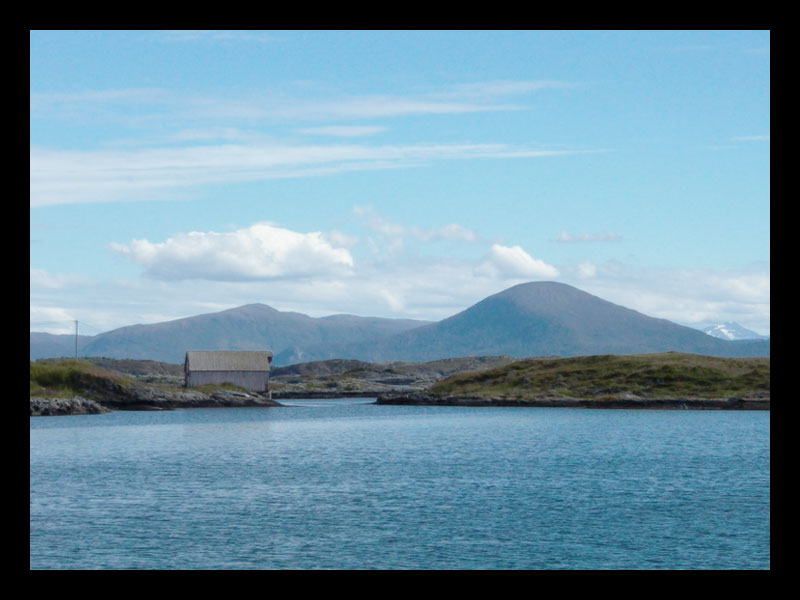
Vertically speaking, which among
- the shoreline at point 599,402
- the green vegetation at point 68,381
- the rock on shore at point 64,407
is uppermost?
the green vegetation at point 68,381

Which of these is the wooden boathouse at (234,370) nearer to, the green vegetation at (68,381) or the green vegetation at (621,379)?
the green vegetation at (68,381)

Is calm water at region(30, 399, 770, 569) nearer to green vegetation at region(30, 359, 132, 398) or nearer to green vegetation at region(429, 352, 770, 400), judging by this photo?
green vegetation at region(30, 359, 132, 398)

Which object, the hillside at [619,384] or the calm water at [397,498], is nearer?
the calm water at [397,498]

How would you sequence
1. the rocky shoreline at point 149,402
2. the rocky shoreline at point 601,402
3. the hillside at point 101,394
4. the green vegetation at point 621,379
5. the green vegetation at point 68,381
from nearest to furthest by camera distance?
1. the rocky shoreline at point 149,402
2. the hillside at point 101,394
3. the green vegetation at point 68,381
4. the rocky shoreline at point 601,402
5. the green vegetation at point 621,379

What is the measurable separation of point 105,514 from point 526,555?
75.6 feet

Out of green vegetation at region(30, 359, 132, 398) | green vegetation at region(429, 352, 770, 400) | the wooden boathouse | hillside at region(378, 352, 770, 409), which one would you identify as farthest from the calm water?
green vegetation at region(429, 352, 770, 400)

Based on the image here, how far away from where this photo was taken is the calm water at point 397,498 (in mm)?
39938

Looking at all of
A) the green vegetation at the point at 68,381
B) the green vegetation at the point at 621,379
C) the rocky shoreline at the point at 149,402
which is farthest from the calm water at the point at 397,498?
the green vegetation at the point at 621,379

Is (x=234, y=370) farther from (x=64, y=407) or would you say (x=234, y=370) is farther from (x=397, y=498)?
(x=397, y=498)

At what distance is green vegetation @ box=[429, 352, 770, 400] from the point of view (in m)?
159

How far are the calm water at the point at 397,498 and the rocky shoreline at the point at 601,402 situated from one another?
36395mm

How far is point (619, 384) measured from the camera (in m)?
→ 164

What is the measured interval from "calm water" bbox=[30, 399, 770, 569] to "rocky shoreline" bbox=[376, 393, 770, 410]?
3640cm
